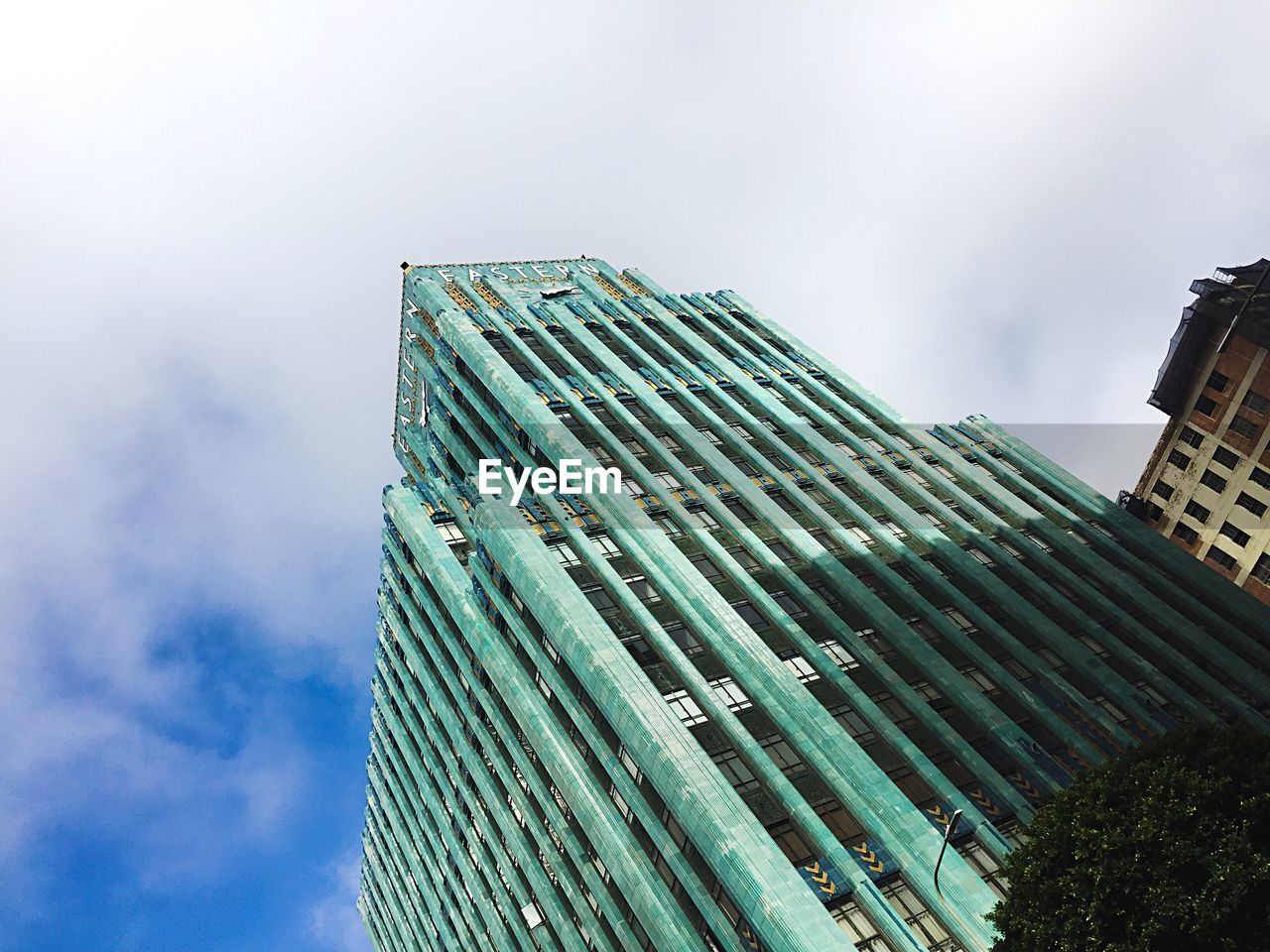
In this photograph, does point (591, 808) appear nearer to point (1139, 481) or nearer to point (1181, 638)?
point (1181, 638)

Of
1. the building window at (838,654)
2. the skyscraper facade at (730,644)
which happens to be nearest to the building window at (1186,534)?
the skyscraper facade at (730,644)

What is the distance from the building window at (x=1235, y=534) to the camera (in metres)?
66.6

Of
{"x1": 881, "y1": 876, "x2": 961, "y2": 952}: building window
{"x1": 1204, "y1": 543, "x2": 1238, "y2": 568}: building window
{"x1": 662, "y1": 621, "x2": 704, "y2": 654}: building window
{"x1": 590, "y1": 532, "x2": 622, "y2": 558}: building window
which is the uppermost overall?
{"x1": 590, "y1": 532, "x2": 622, "y2": 558}: building window

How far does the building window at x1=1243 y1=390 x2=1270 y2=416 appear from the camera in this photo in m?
64.7

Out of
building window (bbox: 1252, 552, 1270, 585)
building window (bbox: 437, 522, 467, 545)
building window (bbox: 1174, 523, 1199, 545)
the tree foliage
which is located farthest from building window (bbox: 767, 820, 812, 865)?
building window (bbox: 1174, 523, 1199, 545)

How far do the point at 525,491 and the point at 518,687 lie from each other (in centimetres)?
1533

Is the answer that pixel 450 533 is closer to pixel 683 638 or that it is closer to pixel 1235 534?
pixel 683 638

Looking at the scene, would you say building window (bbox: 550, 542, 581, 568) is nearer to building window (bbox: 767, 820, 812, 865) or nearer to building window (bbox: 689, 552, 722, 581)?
building window (bbox: 689, 552, 722, 581)

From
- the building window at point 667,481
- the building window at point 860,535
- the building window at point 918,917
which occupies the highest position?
the building window at point 667,481

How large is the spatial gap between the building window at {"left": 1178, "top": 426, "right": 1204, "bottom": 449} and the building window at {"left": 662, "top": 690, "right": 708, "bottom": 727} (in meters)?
50.1

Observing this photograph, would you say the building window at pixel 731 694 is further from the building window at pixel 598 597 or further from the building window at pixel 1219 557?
the building window at pixel 1219 557

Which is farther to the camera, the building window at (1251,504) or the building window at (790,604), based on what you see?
the building window at (1251,504)

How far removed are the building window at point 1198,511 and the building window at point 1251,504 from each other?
7.84 feet

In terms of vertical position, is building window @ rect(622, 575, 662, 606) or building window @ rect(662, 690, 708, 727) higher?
building window @ rect(622, 575, 662, 606)
